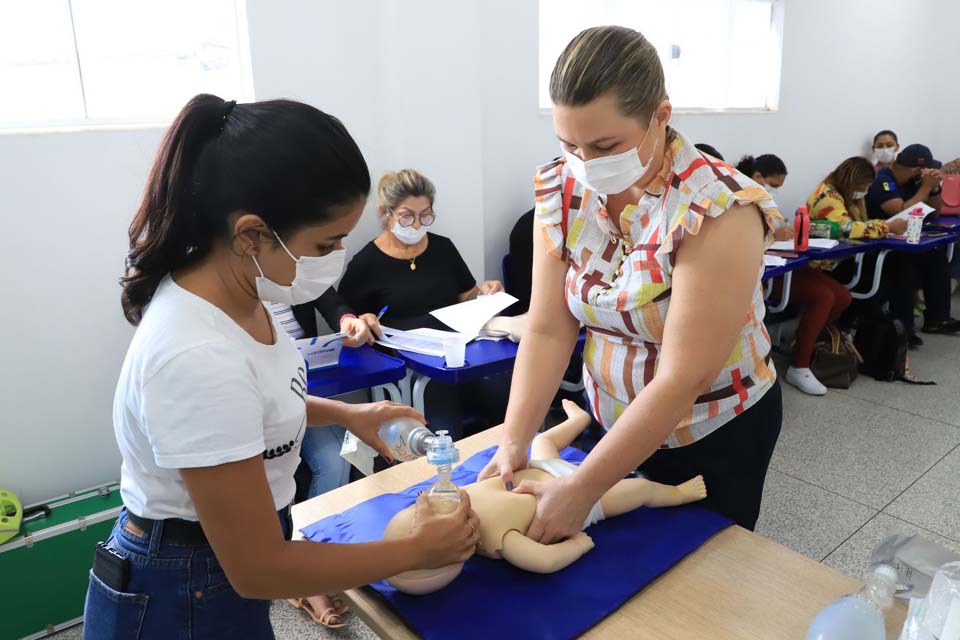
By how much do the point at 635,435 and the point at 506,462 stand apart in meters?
0.26

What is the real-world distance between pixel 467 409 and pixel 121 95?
6.02 feet

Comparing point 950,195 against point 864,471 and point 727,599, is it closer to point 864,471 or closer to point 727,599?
point 864,471

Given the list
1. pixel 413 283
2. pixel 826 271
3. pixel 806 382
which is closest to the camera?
pixel 413 283

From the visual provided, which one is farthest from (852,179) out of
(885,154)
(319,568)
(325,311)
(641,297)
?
(319,568)

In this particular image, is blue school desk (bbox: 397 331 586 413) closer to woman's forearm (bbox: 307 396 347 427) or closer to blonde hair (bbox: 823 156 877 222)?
woman's forearm (bbox: 307 396 347 427)

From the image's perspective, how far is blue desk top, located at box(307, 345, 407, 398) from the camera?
6.57 ft

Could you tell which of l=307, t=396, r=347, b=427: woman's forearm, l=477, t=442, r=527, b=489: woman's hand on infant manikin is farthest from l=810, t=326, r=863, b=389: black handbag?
l=307, t=396, r=347, b=427: woman's forearm

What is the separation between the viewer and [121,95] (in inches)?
91.4

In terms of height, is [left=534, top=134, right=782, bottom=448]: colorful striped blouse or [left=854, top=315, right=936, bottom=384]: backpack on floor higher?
[left=534, top=134, right=782, bottom=448]: colorful striped blouse

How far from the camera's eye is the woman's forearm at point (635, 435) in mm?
1006

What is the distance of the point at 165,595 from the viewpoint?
0.83m

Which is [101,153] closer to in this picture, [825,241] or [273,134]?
[273,134]

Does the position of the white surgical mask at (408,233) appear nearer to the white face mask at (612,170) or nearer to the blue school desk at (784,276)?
the white face mask at (612,170)

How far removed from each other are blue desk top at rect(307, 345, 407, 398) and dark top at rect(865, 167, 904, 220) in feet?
14.2
